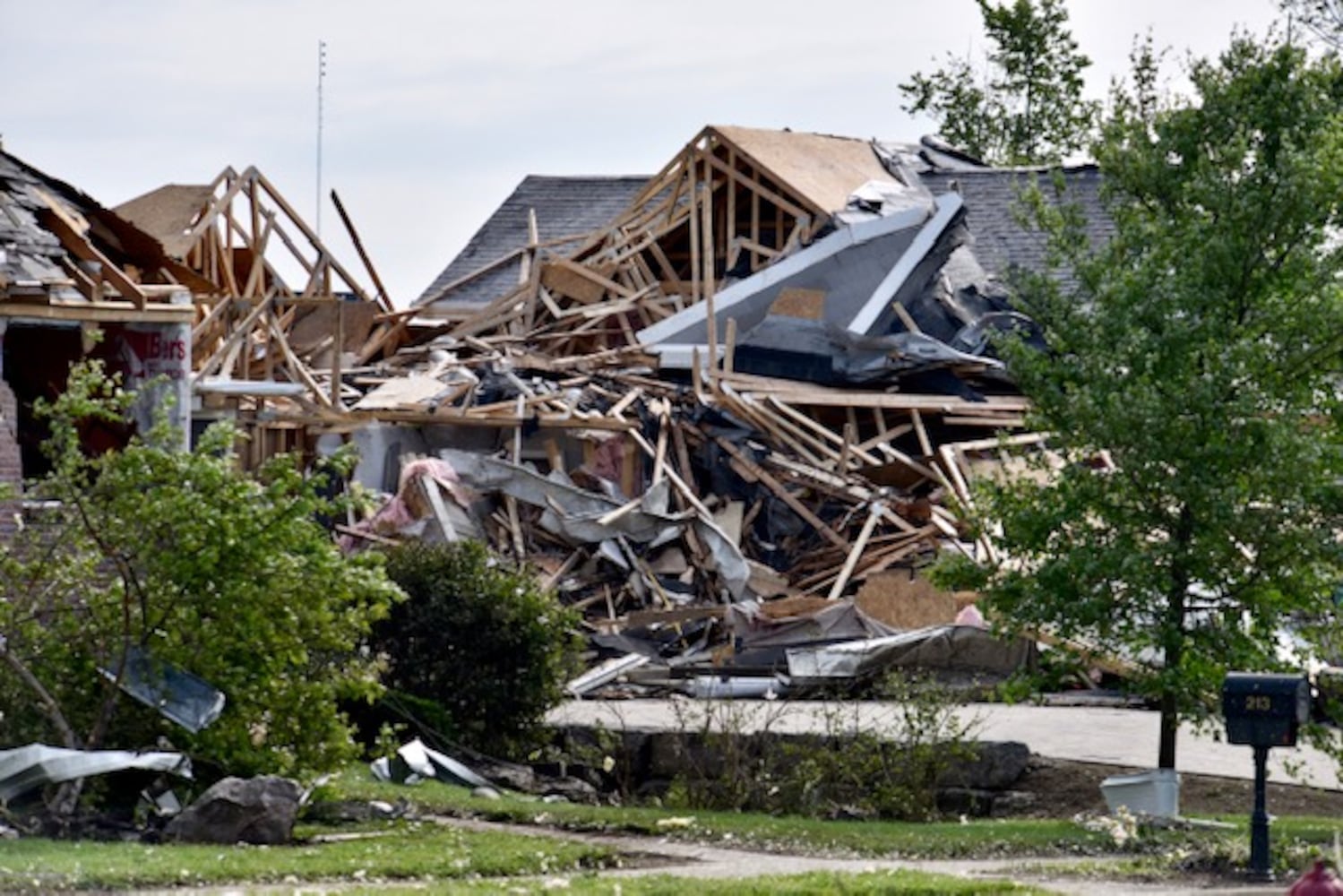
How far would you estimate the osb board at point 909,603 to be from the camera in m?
28.3

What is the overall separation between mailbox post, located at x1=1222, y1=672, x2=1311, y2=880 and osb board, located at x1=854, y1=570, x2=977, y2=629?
43.6 ft

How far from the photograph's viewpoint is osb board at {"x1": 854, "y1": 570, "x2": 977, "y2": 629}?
1113 inches

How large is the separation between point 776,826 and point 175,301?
10092 millimetres

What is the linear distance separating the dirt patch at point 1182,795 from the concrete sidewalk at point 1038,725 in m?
0.19

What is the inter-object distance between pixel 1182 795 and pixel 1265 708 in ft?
17.2

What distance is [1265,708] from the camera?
1470 cm

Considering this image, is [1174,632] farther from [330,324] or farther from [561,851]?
[330,324]

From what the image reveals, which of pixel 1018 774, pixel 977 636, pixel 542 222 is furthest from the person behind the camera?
pixel 542 222

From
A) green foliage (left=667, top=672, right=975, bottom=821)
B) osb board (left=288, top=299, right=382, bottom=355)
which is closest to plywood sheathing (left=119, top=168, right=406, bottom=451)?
osb board (left=288, top=299, right=382, bottom=355)

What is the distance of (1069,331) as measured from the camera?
19.1 metres

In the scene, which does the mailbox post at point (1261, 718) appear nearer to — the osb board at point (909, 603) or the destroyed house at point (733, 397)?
the destroyed house at point (733, 397)

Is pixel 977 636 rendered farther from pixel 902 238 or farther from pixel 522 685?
pixel 902 238

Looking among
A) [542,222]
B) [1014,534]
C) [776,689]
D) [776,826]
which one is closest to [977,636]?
[776,689]

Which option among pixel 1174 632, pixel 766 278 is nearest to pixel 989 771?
pixel 1174 632
